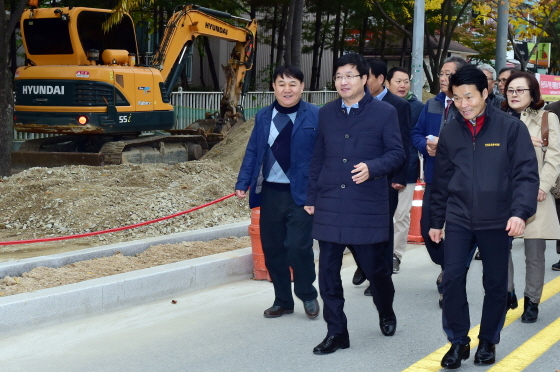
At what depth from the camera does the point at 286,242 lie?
621cm

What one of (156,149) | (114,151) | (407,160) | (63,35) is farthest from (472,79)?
(156,149)

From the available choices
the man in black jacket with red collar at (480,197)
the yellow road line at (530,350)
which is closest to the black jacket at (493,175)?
the man in black jacket with red collar at (480,197)

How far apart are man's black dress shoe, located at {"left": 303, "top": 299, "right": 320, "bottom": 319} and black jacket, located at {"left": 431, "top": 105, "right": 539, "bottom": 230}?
1.73m

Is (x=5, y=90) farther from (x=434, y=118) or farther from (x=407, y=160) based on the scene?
(x=434, y=118)

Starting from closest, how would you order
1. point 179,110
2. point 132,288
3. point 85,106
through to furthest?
1. point 132,288
2. point 85,106
3. point 179,110

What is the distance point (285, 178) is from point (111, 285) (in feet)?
5.43

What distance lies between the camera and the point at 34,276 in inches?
266

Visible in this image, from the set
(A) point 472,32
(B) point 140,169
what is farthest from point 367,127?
(A) point 472,32

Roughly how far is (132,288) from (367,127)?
99.9 inches

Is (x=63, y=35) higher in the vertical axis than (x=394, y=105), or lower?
higher

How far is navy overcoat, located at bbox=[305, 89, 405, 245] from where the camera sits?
5.22 m

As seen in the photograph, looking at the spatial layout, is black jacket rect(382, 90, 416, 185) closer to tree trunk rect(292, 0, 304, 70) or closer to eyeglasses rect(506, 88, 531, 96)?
eyeglasses rect(506, 88, 531, 96)

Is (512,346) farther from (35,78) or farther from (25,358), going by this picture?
(35,78)

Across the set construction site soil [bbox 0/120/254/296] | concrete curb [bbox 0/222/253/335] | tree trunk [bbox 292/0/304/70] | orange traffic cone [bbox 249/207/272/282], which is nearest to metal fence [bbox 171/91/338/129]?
tree trunk [bbox 292/0/304/70]
